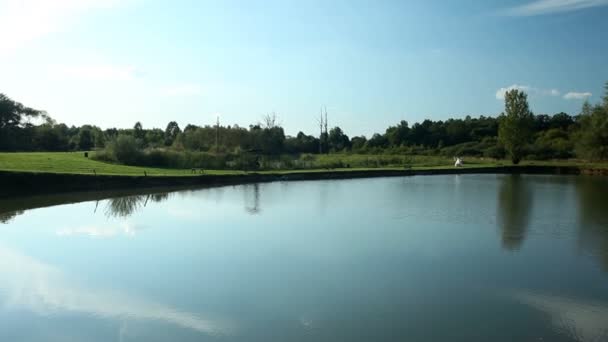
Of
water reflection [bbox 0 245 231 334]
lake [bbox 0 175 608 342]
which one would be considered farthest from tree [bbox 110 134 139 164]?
water reflection [bbox 0 245 231 334]

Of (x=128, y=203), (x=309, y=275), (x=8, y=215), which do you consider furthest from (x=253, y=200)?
(x=309, y=275)

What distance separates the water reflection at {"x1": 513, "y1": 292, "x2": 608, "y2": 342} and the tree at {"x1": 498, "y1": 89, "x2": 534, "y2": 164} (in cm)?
3680

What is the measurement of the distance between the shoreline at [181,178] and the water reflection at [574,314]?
20.9 metres

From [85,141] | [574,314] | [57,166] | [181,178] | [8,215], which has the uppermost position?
[85,141]

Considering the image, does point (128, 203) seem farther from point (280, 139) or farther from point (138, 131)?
point (138, 131)

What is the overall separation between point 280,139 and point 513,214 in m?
37.7

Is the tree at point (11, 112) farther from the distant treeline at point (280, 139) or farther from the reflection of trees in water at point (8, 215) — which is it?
the reflection of trees in water at point (8, 215)

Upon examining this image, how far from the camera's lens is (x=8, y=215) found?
15844 millimetres

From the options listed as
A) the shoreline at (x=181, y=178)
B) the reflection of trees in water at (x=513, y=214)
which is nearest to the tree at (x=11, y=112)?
the shoreline at (x=181, y=178)

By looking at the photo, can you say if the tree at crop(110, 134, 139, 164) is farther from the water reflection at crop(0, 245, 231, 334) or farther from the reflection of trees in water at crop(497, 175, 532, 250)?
the reflection of trees in water at crop(497, 175, 532, 250)

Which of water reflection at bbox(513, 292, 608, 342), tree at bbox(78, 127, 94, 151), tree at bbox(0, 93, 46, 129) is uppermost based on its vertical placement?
tree at bbox(0, 93, 46, 129)

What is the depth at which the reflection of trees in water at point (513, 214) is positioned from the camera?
38.8 ft

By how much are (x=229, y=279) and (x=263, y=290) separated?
3.15 feet

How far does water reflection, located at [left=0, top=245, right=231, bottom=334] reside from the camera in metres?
6.64
